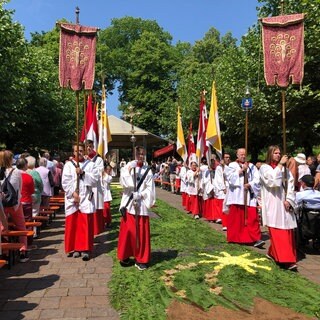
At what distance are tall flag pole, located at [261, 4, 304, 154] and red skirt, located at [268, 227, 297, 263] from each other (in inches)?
103

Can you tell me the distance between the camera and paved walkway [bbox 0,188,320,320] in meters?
5.25

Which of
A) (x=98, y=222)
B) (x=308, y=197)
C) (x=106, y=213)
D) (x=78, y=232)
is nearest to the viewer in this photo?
(x=78, y=232)

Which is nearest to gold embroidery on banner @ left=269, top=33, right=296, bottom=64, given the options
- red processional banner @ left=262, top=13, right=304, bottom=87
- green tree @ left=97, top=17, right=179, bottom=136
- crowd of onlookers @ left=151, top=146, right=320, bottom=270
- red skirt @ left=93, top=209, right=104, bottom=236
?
red processional banner @ left=262, top=13, right=304, bottom=87

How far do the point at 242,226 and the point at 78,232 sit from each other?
11.2 ft

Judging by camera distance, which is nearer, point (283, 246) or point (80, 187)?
point (283, 246)

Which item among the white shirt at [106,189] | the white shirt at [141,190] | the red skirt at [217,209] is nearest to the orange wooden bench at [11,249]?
the white shirt at [141,190]

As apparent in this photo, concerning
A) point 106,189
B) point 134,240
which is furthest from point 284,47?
point 106,189

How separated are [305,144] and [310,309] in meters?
18.8

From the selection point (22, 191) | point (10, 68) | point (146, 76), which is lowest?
point (22, 191)

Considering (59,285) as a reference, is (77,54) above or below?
above

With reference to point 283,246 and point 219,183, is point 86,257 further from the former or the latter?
point 219,183

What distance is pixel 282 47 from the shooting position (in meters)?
8.30

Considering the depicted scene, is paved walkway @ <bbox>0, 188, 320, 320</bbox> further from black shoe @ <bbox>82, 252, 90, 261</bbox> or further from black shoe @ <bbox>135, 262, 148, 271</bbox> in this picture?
black shoe @ <bbox>135, 262, 148, 271</bbox>

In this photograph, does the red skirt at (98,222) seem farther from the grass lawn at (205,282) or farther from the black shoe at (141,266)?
the black shoe at (141,266)
